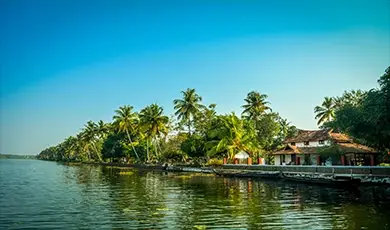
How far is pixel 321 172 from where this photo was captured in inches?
1359

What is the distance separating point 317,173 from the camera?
115ft

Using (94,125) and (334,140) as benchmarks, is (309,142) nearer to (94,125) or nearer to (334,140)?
(334,140)

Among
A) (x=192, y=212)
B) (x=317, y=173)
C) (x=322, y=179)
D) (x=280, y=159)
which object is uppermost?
(x=280, y=159)

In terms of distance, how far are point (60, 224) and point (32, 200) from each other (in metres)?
8.99

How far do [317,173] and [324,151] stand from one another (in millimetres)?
13705

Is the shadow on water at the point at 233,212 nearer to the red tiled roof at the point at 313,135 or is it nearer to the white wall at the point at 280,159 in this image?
the red tiled roof at the point at 313,135

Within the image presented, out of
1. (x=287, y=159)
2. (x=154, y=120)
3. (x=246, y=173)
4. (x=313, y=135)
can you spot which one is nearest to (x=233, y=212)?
(x=246, y=173)

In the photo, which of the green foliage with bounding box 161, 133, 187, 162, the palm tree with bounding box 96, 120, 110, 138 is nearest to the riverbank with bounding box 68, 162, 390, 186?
the green foliage with bounding box 161, 133, 187, 162

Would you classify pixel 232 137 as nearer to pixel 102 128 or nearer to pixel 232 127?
pixel 232 127

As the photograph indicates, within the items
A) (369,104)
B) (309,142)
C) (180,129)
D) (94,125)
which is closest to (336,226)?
(369,104)

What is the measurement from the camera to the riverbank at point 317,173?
29.0 meters

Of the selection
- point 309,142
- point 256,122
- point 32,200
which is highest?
point 256,122

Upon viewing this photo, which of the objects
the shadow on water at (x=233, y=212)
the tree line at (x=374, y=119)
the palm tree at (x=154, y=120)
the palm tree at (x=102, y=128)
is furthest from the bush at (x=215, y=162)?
the palm tree at (x=102, y=128)

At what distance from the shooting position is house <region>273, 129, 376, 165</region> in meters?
46.1
